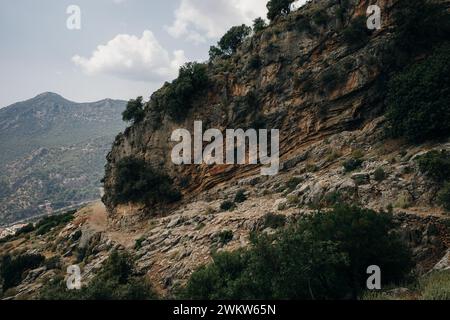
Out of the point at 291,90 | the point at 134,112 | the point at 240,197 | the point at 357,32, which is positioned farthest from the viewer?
the point at 134,112

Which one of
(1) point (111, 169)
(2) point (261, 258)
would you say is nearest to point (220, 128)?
(1) point (111, 169)

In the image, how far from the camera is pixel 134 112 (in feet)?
153

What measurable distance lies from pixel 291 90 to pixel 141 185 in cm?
1935

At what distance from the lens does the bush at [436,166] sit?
22109 mm

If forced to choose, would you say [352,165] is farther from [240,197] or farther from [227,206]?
[227,206]

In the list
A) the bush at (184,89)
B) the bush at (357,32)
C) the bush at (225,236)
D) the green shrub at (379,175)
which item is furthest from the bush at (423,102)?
the bush at (184,89)

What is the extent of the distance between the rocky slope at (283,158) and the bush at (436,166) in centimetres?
46

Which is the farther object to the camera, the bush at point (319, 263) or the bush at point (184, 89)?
the bush at point (184, 89)

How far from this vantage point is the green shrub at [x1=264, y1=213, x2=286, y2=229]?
81.6 ft

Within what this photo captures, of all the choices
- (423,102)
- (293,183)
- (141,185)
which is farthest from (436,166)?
(141,185)

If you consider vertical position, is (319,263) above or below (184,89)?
below

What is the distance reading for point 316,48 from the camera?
37250mm

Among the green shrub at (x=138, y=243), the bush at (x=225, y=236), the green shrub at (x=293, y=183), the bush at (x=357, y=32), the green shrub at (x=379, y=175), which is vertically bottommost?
the green shrub at (x=138, y=243)

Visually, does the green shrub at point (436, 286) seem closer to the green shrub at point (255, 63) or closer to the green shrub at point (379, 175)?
the green shrub at point (379, 175)
